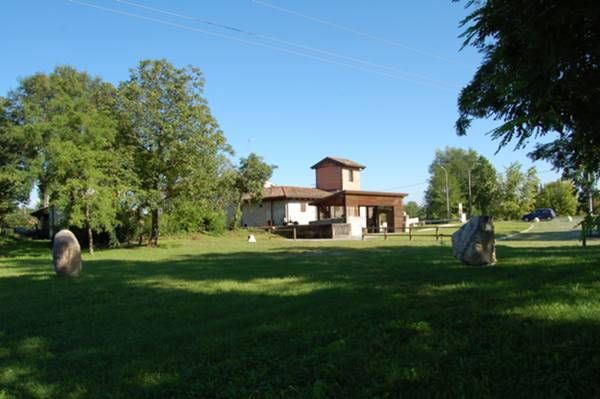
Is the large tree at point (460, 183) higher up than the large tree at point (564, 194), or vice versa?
the large tree at point (460, 183)

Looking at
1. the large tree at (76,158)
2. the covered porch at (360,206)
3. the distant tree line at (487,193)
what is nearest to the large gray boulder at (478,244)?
the large tree at (76,158)

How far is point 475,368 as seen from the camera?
386 centimetres

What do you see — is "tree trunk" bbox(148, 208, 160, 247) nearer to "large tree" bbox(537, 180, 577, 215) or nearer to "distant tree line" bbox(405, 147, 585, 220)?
"large tree" bbox(537, 180, 577, 215)

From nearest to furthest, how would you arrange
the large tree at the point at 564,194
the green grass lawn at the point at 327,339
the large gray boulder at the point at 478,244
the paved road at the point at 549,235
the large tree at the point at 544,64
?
1. the large tree at the point at 544,64
2. the green grass lawn at the point at 327,339
3. the large tree at the point at 564,194
4. the large gray boulder at the point at 478,244
5. the paved road at the point at 549,235

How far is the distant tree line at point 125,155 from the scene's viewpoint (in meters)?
20.1

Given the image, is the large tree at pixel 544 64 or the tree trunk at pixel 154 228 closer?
the large tree at pixel 544 64

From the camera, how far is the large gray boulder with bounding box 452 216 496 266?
923 centimetres

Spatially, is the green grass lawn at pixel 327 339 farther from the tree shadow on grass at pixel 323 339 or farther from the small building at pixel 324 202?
the small building at pixel 324 202

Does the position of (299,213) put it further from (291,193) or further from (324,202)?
(324,202)

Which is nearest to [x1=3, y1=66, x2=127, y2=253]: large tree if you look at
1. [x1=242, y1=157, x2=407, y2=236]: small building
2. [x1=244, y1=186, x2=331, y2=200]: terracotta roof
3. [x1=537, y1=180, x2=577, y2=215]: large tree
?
[x1=537, y1=180, x2=577, y2=215]: large tree

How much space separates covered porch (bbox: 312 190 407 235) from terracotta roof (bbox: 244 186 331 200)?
1.66 meters

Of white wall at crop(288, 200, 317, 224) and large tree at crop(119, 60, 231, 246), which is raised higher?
large tree at crop(119, 60, 231, 246)

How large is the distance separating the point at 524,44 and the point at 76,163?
20.3m

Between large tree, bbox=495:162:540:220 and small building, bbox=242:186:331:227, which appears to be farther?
large tree, bbox=495:162:540:220
